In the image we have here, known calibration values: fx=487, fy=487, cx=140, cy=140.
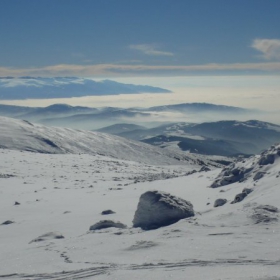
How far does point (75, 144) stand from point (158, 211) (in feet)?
316

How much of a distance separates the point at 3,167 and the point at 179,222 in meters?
40.0

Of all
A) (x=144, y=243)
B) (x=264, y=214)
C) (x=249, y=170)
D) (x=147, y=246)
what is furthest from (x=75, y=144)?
(x=147, y=246)

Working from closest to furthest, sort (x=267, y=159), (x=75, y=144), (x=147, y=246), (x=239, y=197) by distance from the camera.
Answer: (x=147, y=246)
(x=239, y=197)
(x=267, y=159)
(x=75, y=144)

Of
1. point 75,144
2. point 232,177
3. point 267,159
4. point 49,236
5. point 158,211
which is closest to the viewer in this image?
point 49,236

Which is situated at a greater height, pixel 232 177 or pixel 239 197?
pixel 239 197

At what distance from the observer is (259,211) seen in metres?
13.9

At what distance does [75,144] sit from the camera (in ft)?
362

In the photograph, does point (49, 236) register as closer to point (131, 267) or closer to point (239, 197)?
point (131, 267)

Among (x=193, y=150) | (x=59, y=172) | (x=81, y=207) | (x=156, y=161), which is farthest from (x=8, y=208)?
(x=193, y=150)

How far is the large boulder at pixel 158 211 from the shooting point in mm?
15141

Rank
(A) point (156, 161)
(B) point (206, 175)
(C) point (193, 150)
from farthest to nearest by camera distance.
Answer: (C) point (193, 150), (A) point (156, 161), (B) point (206, 175)

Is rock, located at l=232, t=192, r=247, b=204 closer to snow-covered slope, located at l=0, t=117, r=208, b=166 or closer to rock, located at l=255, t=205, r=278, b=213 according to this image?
rock, located at l=255, t=205, r=278, b=213

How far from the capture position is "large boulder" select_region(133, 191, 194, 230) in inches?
596

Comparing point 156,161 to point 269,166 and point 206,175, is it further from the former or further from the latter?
point 269,166
